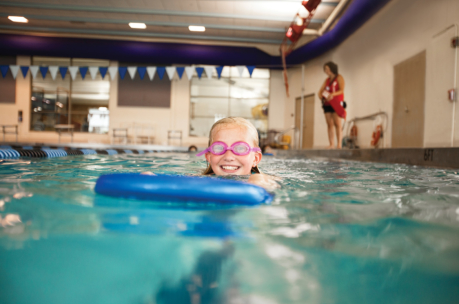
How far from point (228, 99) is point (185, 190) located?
13.2 metres

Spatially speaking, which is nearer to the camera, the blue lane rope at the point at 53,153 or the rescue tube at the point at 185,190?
the rescue tube at the point at 185,190

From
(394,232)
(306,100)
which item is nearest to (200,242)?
(394,232)

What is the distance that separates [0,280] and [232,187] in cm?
67

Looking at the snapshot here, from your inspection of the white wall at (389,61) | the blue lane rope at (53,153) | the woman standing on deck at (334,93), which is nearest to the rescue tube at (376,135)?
the white wall at (389,61)

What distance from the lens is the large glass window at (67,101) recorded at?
13523 mm

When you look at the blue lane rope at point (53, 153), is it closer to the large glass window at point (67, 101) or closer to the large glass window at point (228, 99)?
the large glass window at point (228, 99)

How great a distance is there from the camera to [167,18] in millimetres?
10695

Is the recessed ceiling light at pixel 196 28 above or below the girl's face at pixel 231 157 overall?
above

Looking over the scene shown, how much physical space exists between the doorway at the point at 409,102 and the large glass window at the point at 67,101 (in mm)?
11318

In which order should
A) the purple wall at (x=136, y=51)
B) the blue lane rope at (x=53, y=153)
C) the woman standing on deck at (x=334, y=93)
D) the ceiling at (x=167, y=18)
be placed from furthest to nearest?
the purple wall at (x=136, y=51), the ceiling at (x=167, y=18), the woman standing on deck at (x=334, y=93), the blue lane rope at (x=53, y=153)

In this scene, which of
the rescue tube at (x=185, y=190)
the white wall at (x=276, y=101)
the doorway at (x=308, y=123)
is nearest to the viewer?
the rescue tube at (x=185, y=190)

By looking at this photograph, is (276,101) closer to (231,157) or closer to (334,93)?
(334,93)

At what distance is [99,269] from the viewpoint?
22.8 inches

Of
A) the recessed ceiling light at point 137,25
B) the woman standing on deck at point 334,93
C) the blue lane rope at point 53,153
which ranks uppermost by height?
the recessed ceiling light at point 137,25
